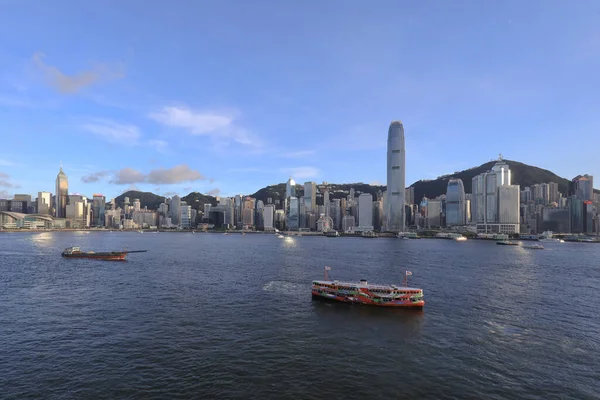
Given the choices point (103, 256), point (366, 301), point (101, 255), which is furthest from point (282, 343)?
point (101, 255)

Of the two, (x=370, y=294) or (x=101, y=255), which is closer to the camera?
(x=370, y=294)

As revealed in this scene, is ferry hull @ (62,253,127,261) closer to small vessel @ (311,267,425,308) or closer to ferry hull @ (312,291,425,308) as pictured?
ferry hull @ (312,291,425,308)

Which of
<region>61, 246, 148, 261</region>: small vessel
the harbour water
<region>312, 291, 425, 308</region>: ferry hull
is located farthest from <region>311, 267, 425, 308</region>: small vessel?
<region>61, 246, 148, 261</region>: small vessel

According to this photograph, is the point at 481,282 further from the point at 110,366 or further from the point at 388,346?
the point at 110,366

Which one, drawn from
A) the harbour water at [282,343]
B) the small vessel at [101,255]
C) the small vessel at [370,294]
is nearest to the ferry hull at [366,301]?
the small vessel at [370,294]

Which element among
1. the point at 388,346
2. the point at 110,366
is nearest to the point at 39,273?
the point at 110,366

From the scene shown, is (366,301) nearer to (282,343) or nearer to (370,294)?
(370,294)
